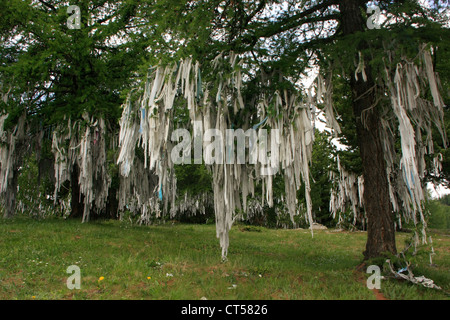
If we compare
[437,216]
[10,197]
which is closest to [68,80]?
[10,197]

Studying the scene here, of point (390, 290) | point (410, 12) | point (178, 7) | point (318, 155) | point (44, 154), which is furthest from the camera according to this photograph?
point (318, 155)

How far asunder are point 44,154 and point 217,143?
408 inches

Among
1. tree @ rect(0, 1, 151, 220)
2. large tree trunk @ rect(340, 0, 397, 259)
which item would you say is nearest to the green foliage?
large tree trunk @ rect(340, 0, 397, 259)

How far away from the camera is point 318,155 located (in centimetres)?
2822

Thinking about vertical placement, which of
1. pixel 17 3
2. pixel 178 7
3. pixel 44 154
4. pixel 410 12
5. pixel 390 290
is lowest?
pixel 390 290

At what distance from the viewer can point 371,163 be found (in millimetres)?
6523

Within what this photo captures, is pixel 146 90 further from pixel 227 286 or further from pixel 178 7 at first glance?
pixel 227 286

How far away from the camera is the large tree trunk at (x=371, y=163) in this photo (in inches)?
247

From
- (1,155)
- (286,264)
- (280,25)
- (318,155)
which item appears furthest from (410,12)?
(318,155)

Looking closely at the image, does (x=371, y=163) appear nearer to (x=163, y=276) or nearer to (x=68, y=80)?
(x=163, y=276)

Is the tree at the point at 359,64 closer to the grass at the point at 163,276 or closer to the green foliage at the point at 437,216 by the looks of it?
the grass at the point at 163,276

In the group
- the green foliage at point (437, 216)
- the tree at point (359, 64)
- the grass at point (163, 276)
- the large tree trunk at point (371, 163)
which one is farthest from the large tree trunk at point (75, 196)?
the green foliage at point (437, 216)

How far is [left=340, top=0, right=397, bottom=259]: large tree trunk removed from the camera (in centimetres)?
626

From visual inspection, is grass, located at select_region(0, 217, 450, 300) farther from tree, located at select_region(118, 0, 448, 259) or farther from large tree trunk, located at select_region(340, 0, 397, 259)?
tree, located at select_region(118, 0, 448, 259)
